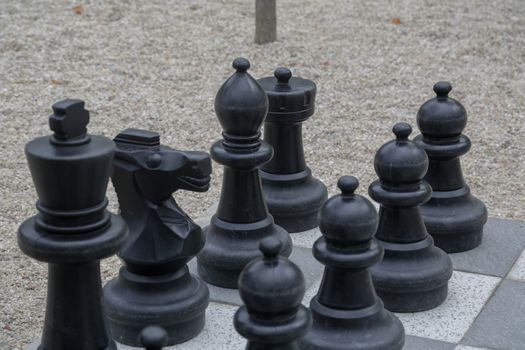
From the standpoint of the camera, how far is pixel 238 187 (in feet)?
11.9

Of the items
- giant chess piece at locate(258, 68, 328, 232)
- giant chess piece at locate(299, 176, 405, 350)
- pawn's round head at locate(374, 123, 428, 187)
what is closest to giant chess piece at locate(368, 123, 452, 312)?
pawn's round head at locate(374, 123, 428, 187)

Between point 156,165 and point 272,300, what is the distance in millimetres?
732

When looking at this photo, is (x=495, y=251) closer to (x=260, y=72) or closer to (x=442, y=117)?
(x=442, y=117)

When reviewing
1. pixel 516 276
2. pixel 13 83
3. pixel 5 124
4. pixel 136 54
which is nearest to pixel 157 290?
pixel 516 276

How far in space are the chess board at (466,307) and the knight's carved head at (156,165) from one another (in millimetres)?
513

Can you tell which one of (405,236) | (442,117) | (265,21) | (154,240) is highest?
(442,117)

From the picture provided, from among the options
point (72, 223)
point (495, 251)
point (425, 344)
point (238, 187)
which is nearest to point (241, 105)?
point (238, 187)

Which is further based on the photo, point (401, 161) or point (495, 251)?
point (495, 251)

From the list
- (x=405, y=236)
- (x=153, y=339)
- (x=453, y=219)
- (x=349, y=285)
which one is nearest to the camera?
(x=153, y=339)

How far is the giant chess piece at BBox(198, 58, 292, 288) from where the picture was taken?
3.48 metres

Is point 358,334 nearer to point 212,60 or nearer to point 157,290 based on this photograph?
point 157,290

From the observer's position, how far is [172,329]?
10.6 ft

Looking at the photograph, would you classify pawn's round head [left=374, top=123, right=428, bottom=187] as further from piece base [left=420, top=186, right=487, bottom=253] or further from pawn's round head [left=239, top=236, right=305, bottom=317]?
pawn's round head [left=239, top=236, right=305, bottom=317]

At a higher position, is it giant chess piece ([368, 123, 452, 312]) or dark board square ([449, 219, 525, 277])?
giant chess piece ([368, 123, 452, 312])
